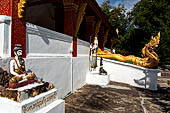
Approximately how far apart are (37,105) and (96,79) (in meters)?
5.50

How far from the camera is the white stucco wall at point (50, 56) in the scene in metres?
3.34

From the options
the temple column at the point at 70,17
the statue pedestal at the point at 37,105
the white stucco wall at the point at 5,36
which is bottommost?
the statue pedestal at the point at 37,105

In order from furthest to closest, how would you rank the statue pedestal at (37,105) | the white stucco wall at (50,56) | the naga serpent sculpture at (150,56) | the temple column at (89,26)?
the temple column at (89,26)
the naga serpent sculpture at (150,56)
the white stucco wall at (50,56)
the statue pedestal at (37,105)

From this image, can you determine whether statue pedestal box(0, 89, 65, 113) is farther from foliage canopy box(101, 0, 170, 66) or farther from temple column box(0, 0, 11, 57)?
foliage canopy box(101, 0, 170, 66)

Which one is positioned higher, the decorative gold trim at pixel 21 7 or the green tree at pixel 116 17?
the green tree at pixel 116 17

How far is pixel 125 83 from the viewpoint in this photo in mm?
8391

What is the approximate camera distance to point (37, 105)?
2199 mm

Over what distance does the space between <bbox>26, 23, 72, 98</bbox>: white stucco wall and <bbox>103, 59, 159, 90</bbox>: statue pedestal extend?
4.14 metres

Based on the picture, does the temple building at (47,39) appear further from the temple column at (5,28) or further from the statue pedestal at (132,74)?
the statue pedestal at (132,74)

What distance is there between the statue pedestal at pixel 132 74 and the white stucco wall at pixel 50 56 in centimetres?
414

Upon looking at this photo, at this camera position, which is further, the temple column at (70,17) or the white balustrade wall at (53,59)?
the temple column at (70,17)

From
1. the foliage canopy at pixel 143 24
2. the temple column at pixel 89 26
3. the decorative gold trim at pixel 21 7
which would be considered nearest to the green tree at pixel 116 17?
the foliage canopy at pixel 143 24

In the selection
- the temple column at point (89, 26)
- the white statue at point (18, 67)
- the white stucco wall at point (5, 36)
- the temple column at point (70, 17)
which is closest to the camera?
the white statue at point (18, 67)

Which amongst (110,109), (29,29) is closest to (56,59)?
(29,29)
